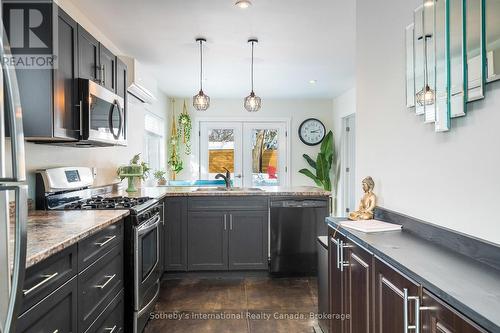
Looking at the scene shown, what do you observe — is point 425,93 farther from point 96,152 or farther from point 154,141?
point 154,141

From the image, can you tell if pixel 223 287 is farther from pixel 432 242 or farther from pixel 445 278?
pixel 445 278

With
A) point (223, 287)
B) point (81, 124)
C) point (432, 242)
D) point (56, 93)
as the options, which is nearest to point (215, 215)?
point (223, 287)

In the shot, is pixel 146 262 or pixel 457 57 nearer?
pixel 457 57

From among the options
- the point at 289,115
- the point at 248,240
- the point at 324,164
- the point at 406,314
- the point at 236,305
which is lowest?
the point at 236,305

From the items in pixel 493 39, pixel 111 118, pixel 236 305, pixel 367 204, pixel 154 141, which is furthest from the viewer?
pixel 154 141

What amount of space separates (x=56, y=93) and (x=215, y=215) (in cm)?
198

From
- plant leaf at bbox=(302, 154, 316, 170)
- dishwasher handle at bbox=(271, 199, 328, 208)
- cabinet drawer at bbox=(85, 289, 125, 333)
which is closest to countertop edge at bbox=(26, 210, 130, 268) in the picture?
cabinet drawer at bbox=(85, 289, 125, 333)

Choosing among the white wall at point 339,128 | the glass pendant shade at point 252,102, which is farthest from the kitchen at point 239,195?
the white wall at point 339,128

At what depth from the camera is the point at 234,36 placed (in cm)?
348

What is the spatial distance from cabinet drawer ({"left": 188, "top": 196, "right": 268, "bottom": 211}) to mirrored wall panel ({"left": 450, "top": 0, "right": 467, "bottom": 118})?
2.34 m

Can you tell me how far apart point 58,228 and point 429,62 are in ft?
6.35

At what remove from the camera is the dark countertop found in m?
0.87

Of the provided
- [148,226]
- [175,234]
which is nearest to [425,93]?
[148,226]

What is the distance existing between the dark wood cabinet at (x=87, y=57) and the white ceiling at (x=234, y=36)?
0.48 metres
